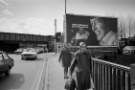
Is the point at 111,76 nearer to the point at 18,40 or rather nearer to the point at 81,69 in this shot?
the point at 81,69

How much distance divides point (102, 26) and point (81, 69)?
21.3 meters

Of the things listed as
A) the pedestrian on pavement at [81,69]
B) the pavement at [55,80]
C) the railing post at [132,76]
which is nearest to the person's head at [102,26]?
the pavement at [55,80]

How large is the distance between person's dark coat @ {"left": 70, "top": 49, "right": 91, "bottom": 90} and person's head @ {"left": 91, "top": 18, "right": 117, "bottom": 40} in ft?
65.2

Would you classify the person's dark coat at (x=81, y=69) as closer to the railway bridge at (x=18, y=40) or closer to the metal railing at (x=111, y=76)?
the metal railing at (x=111, y=76)

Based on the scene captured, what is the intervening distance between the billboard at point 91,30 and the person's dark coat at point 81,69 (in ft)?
53.8

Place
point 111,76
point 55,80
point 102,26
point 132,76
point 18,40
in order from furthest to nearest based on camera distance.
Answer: point 18,40, point 102,26, point 55,80, point 111,76, point 132,76

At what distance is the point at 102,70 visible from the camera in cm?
527

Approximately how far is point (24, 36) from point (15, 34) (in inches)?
135

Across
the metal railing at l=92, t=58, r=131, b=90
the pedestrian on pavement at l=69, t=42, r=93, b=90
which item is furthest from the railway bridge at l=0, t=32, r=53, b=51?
the pedestrian on pavement at l=69, t=42, r=93, b=90

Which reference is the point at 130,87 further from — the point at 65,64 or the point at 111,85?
the point at 65,64

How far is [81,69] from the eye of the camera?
468 centimetres

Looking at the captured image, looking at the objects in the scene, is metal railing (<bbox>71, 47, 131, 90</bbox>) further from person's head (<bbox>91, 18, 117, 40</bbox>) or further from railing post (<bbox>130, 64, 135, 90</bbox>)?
person's head (<bbox>91, 18, 117, 40</bbox>)

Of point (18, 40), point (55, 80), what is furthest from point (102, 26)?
point (18, 40)

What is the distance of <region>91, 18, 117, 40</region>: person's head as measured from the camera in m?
24.5
